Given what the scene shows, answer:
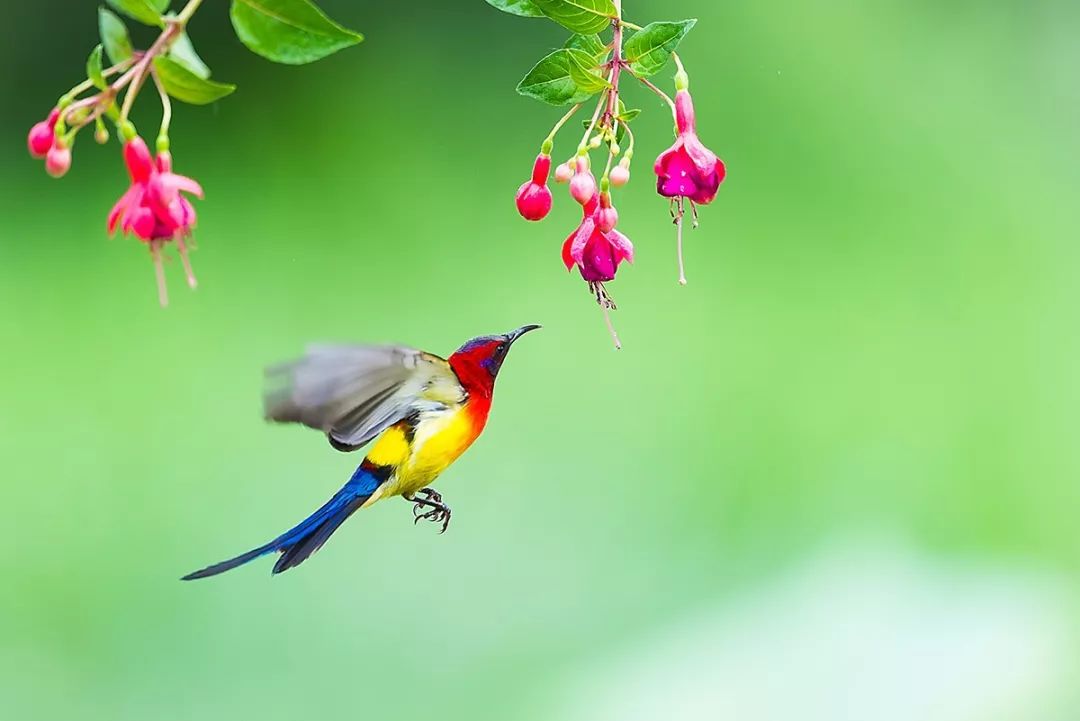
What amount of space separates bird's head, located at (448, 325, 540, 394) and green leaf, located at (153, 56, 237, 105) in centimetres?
20

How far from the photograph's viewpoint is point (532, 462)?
179 centimetres

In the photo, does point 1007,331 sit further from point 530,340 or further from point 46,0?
point 46,0

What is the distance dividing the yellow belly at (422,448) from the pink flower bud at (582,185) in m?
0.15

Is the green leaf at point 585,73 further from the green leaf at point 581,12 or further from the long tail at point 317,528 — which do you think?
→ the long tail at point 317,528

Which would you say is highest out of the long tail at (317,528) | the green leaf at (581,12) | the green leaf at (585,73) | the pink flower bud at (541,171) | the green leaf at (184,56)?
the green leaf at (581,12)

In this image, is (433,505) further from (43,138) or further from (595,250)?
(43,138)

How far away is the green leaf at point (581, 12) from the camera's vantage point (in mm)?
610

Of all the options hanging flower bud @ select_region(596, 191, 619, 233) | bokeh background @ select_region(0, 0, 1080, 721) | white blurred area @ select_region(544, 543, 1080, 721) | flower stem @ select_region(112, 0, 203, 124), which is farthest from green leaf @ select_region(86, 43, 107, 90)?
white blurred area @ select_region(544, 543, 1080, 721)

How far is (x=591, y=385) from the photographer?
183 centimetres

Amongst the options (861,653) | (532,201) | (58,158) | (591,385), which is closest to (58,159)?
(58,158)

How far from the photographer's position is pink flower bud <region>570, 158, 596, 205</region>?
1.97 ft

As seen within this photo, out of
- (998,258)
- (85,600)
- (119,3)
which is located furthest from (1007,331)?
(119,3)

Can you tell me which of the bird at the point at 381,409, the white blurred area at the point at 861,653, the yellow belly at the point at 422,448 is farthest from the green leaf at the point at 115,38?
the white blurred area at the point at 861,653

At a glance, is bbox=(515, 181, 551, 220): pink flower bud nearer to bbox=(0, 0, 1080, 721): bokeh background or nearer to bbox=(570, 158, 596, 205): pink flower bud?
bbox=(570, 158, 596, 205): pink flower bud
